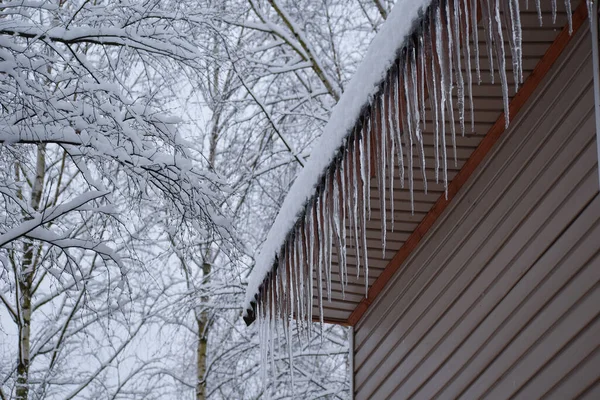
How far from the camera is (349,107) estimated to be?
3.01 meters

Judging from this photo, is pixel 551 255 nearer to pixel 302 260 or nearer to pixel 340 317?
pixel 302 260

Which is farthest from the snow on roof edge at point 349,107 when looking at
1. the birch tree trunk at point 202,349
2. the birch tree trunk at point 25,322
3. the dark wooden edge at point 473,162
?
the birch tree trunk at point 202,349

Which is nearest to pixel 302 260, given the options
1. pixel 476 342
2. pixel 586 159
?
pixel 476 342

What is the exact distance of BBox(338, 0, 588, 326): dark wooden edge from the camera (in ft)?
10.9

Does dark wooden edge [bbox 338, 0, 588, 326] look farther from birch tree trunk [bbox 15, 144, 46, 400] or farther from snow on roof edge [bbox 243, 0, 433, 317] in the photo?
birch tree trunk [bbox 15, 144, 46, 400]

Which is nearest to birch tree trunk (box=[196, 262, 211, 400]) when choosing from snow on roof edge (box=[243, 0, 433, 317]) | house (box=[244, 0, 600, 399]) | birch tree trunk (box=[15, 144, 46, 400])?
birch tree trunk (box=[15, 144, 46, 400])

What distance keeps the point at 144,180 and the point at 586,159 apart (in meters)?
2.72

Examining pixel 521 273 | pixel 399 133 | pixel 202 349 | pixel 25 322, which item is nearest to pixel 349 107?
pixel 399 133

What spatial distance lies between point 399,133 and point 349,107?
0.29 metres

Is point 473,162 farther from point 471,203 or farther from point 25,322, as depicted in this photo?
point 25,322

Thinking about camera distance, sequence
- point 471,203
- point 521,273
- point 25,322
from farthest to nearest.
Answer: point 25,322 → point 471,203 → point 521,273

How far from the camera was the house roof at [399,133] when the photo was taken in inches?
102

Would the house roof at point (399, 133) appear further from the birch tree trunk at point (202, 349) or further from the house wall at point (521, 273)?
the birch tree trunk at point (202, 349)

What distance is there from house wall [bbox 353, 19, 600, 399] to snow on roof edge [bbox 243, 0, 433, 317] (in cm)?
94
